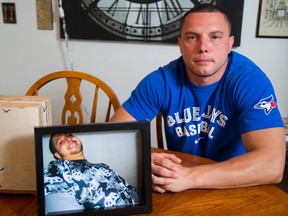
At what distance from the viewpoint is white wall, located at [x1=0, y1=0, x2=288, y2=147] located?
6.57 feet

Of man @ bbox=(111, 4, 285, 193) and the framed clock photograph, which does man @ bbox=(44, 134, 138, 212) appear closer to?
man @ bbox=(111, 4, 285, 193)

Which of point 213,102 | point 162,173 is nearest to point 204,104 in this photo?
point 213,102

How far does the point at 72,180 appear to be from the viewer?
0.67 metres

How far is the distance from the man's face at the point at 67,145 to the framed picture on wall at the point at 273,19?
1.66 meters

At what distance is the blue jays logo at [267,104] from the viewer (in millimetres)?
1012

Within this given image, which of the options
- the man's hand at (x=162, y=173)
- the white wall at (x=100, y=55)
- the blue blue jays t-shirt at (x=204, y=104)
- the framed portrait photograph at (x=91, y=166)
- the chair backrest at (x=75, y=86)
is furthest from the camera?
the white wall at (x=100, y=55)

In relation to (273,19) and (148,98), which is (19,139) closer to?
(148,98)

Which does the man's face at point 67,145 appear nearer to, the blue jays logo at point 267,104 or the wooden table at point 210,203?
the wooden table at point 210,203

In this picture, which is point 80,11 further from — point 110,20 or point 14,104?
point 14,104

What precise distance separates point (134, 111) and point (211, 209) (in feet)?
1.88

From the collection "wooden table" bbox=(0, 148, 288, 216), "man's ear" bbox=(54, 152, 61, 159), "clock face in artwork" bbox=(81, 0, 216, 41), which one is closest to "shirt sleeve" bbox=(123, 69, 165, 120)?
"wooden table" bbox=(0, 148, 288, 216)

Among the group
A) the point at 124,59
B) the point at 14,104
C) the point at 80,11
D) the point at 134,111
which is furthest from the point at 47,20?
the point at 14,104

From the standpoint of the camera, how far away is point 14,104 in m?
0.72

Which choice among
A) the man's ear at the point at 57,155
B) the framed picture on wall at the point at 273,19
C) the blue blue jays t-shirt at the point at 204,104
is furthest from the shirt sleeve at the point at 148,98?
the framed picture on wall at the point at 273,19
